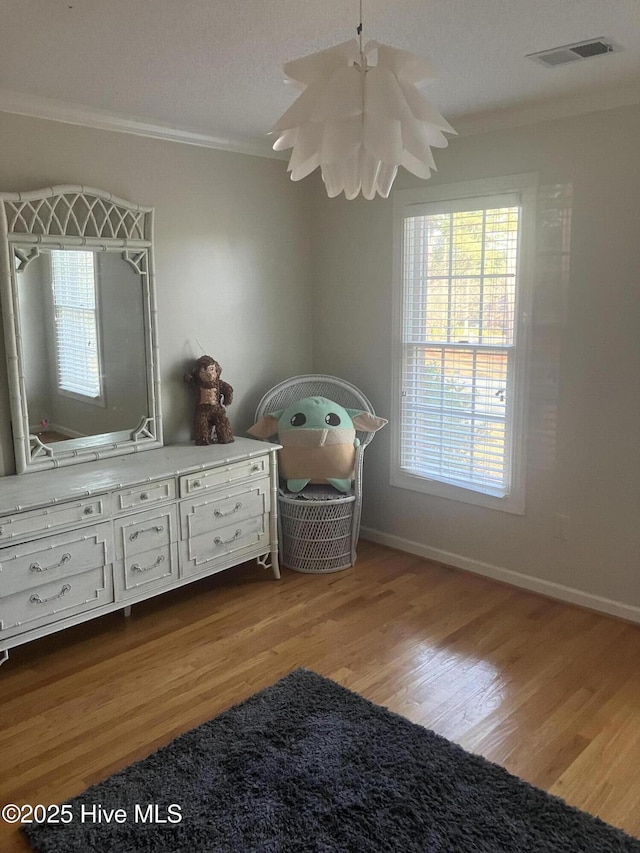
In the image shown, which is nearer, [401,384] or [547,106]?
[547,106]

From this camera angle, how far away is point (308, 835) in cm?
210

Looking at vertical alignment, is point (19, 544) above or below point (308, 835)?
above

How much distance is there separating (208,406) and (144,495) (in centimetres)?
78

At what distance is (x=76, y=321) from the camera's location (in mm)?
3393

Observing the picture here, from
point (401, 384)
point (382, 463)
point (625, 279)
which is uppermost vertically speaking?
point (625, 279)

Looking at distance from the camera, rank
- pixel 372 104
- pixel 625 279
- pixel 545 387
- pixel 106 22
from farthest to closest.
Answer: pixel 545 387 < pixel 625 279 < pixel 106 22 < pixel 372 104

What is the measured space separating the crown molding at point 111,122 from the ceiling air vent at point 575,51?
1.80 meters

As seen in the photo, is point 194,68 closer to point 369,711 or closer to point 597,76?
point 597,76

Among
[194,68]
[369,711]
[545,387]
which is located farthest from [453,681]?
[194,68]

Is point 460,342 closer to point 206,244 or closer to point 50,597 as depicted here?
point 206,244

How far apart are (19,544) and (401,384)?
2315 mm

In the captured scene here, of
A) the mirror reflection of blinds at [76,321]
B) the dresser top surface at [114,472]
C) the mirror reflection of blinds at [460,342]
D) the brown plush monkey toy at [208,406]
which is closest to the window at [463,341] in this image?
the mirror reflection of blinds at [460,342]

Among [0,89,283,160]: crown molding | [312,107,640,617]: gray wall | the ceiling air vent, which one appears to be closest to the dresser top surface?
[312,107,640,617]: gray wall

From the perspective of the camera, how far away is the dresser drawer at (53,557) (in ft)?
9.22
